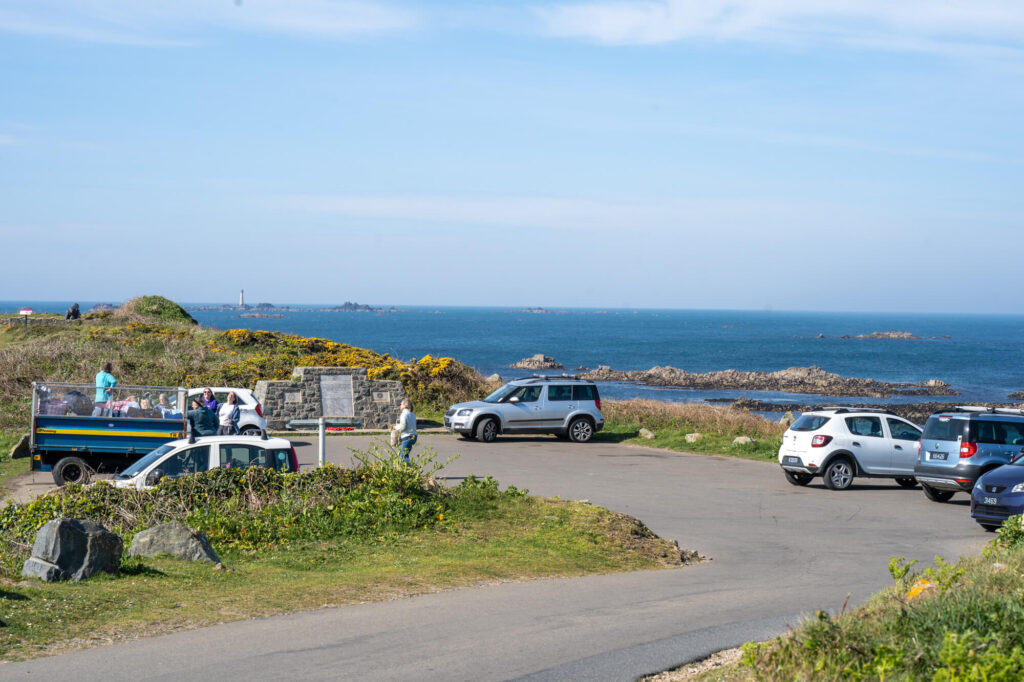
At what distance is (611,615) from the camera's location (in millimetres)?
9461

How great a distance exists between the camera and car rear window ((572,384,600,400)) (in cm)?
2869

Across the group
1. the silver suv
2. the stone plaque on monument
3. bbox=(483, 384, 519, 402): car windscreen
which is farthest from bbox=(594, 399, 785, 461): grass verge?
the stone plaque on monument

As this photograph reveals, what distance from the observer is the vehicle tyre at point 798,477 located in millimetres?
20391

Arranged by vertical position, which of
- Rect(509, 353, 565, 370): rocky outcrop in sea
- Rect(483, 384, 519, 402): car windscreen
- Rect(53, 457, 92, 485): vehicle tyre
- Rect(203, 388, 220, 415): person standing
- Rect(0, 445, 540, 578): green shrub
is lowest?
Rect(509, 353, 565, 370): rocky outcrop in sea

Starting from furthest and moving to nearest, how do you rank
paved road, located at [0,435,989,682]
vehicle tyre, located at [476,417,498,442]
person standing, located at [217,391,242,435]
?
vehicle tyre, located at [476,417,498,442], person standing, located at [217,391,242,435], paved road, located at [0,435,989,682]

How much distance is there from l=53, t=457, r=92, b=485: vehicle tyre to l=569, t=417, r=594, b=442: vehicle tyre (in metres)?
13.9

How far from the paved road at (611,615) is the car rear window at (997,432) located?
62.2 inches

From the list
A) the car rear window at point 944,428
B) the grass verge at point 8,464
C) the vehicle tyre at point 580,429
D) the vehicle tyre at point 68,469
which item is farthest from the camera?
the vehicle tyre at point 580,429

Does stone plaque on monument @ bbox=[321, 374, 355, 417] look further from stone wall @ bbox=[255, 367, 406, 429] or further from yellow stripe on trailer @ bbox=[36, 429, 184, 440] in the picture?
yellow stripe on trailer @ bbox=[36, 429, 184, 440]

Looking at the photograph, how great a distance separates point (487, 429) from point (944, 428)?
13.0 m

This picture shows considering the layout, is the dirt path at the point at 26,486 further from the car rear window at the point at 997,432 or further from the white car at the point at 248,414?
the car rear window at the point at 997,432

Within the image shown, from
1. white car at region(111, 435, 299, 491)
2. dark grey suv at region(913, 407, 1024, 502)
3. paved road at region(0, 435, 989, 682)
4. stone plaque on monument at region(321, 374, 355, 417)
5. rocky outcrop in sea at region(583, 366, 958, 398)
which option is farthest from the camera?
rocky outcrop in sea at region(583, 366, 958, 398)

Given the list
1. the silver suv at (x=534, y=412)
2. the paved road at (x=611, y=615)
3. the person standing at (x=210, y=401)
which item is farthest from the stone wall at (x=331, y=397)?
the paved road at (x=611, y=615)

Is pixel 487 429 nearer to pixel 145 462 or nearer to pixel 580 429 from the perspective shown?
pixel 580 429
